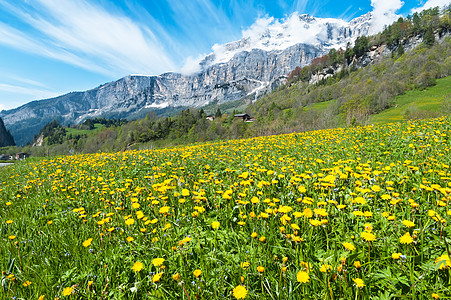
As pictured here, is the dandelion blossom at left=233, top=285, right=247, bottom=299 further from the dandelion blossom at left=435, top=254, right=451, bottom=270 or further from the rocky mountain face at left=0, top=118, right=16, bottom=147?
the rocky mountain face at left=0, top=118, right=16, bottom=147

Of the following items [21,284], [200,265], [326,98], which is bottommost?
[21,284]

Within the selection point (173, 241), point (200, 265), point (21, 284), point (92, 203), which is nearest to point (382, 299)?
point (200, 265)

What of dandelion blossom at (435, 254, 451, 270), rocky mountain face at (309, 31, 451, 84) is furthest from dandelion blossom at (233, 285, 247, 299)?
rocky mountain face at (309, 31, 451, 84)

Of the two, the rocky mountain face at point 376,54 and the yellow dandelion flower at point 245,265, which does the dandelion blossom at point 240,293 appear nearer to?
the yellow dandelion flower at point 245,265

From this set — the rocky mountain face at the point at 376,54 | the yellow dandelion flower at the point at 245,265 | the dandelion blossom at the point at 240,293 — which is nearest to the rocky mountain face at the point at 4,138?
the rocky mountain face at the point at 376,54

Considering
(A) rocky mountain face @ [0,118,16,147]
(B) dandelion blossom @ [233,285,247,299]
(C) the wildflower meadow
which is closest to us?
(B) dandelion blossom @ [233,285,247,299]

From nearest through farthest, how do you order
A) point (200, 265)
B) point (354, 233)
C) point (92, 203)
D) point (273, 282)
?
point (273, 282)
point (200, 265)
point (354, 233)
point (92, 203)

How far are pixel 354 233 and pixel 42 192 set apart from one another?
6.25 metres

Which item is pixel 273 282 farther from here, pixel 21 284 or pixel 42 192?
pixel 42 192

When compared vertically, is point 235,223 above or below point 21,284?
above

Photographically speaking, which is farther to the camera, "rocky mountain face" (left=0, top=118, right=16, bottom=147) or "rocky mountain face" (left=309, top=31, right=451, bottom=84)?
"rocky mountain face" (left=0, top=118, right=16, bottom=147)

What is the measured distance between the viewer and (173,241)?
225cm

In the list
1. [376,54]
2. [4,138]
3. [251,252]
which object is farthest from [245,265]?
[4,138]

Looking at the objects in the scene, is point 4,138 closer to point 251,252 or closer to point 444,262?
point 251,252
